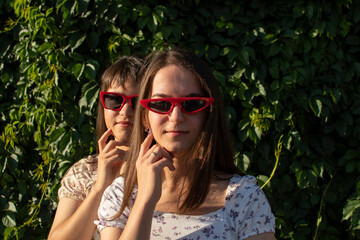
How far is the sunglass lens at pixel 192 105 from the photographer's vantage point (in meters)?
1.82

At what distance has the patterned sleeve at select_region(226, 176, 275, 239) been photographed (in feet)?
5.77

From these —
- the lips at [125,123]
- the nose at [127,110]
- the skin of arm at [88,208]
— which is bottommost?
the skin of arm at [88,208]

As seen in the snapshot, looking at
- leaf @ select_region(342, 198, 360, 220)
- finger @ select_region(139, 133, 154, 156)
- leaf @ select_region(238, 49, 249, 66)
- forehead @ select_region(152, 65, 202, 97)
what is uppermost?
leaf @ select_region(238, 49, 249, 66)

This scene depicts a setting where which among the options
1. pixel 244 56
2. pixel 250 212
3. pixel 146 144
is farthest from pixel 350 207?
pixel 146 144

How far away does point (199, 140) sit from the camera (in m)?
1.89

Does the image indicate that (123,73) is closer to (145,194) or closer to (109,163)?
(109,163)

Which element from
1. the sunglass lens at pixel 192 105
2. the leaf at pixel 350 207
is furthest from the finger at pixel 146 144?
the leaf at pixel 350 207

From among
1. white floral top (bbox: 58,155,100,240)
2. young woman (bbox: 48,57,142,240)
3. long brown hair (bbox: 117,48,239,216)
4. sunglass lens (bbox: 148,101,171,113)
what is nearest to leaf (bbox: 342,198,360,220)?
long brown hair (bbox: 117,48,239,216)

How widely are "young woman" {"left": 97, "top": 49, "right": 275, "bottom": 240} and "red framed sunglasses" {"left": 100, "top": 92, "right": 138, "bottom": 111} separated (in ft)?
1.24

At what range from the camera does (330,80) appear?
3119 mm

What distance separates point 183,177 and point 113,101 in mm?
665

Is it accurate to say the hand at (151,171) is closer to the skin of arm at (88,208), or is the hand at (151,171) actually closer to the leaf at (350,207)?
the skin of arm at (88,208)

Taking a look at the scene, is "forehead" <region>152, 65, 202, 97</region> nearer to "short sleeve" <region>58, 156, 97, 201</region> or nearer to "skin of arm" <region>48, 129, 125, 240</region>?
"skin of arm" <region>48, 129, 125, 240</region>

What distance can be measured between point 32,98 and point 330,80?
2.09 metres
